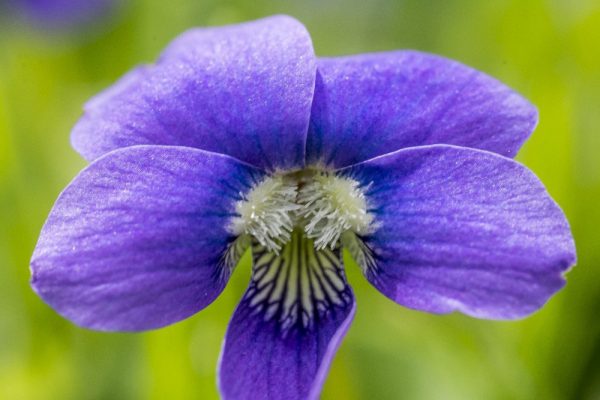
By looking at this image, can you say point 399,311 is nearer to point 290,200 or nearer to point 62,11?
point 290,200

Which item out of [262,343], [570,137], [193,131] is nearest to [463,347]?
[570,137]

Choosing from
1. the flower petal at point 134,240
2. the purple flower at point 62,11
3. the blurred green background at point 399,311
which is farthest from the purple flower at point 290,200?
the purple flower at point 62,11

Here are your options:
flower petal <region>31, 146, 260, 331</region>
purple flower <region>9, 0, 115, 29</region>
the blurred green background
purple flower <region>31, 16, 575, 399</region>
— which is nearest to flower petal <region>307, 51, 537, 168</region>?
purple flower <region>31, 16, 575, 399</region>

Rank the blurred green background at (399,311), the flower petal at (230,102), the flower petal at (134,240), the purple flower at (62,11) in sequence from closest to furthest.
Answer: the flower petal at (134,240) → the flower petal at (230,102) → the blurred green background at (399,311) → the purple flower at (62,11)

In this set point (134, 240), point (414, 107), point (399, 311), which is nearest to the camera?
point (134, 240)

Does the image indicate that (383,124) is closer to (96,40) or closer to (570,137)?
(570,137)

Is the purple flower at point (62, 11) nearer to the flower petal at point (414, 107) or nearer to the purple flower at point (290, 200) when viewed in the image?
the purple flower at point (290, 200)

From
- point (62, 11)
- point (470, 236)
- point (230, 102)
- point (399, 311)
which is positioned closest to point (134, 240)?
point (230, 102)
